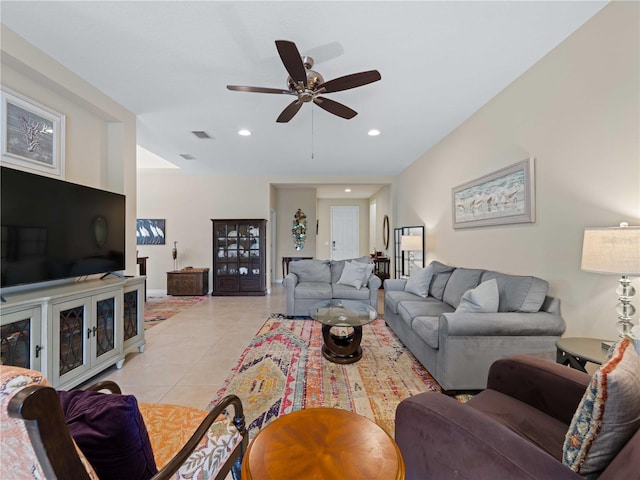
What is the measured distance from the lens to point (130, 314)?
2811 millimetres

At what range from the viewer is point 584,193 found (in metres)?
1.95

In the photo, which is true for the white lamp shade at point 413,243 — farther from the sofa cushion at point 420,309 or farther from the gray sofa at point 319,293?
the sofa cushion at point 420,309

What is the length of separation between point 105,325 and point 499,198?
3.99 meters

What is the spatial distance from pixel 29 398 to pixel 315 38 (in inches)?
93.5

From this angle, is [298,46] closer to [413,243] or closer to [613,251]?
[613,251]

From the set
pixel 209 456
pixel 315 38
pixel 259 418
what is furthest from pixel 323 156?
pixel 209 456

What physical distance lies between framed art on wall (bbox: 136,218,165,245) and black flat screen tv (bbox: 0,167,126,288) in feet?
12.2

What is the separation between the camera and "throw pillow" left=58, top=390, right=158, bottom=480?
0.67 m

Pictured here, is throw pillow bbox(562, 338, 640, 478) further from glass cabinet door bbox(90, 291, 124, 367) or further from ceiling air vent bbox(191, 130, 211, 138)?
ceiling air vent bbox(191, 130, 211, 138)

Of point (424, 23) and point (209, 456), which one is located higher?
point (424, 23)

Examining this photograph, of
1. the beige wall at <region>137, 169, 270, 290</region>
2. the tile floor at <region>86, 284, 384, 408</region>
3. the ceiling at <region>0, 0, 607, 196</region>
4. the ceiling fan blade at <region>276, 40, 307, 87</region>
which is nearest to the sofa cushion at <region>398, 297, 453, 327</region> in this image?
the tile floor at <region>86, 284, 384, 408</region>

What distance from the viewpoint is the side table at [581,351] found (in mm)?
1559

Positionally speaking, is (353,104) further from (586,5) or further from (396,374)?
(396,374)

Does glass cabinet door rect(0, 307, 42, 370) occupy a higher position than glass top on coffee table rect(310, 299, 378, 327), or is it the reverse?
glass cabinet door rect(0, 307, 42, 370)
